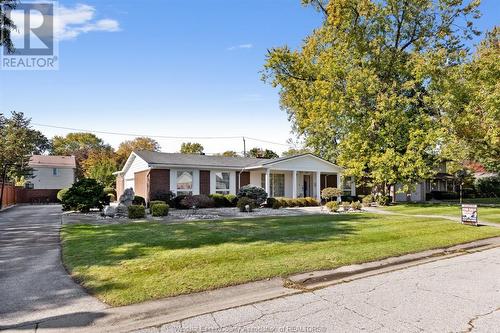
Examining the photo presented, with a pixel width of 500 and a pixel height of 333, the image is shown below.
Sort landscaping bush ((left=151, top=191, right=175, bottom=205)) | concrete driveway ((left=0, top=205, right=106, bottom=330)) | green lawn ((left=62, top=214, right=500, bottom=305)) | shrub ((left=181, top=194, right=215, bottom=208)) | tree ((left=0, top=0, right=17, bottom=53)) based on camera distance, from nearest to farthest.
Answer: concrete driveway ((left=0, top=205, right=106, bottom=330)) → green lawn ((left=62, top=214, right=500, bottom=305)) → tree ((left=0, top=0, right=17, bottom=53)) → shrub ((left=181, top=194, right=215, bottom=208)) → landscaping bush ((left=151, top=191, right=175, bottom=205))

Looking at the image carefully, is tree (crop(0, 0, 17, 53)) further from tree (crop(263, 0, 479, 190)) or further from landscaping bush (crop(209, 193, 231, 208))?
tree (crop(263, 0, 479, 190))

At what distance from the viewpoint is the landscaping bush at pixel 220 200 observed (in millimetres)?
24797

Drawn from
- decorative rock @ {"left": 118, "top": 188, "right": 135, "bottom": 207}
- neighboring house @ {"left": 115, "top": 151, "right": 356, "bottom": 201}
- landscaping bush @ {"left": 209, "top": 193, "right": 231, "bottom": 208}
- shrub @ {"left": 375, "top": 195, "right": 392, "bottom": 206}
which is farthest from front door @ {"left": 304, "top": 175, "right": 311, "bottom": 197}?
decorative rock @ {"left": 118, "top": 188, "right": 135, "bottom": 207}

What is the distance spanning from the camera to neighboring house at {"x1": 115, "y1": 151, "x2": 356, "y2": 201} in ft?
81.3

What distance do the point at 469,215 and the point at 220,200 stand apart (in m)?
15.2

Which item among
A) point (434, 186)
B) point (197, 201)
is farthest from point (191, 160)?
point (434, 186)

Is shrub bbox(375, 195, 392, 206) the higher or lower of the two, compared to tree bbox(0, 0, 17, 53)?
lower

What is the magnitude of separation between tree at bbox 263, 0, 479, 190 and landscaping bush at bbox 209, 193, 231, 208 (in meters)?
9.56

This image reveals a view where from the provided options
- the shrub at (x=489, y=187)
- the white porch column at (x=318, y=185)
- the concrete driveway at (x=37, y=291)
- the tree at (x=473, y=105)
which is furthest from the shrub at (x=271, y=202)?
the shrub at (x=489, y=187)

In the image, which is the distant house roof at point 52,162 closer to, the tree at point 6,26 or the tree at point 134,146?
the tree at point 134,146

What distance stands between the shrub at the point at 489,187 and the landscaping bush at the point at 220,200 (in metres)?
36.1

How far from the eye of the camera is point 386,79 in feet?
89.6

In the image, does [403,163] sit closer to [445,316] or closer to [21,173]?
[445,316]

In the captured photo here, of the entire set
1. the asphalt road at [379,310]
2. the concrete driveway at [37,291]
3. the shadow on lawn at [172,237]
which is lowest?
the asphalt road at [379,310]
